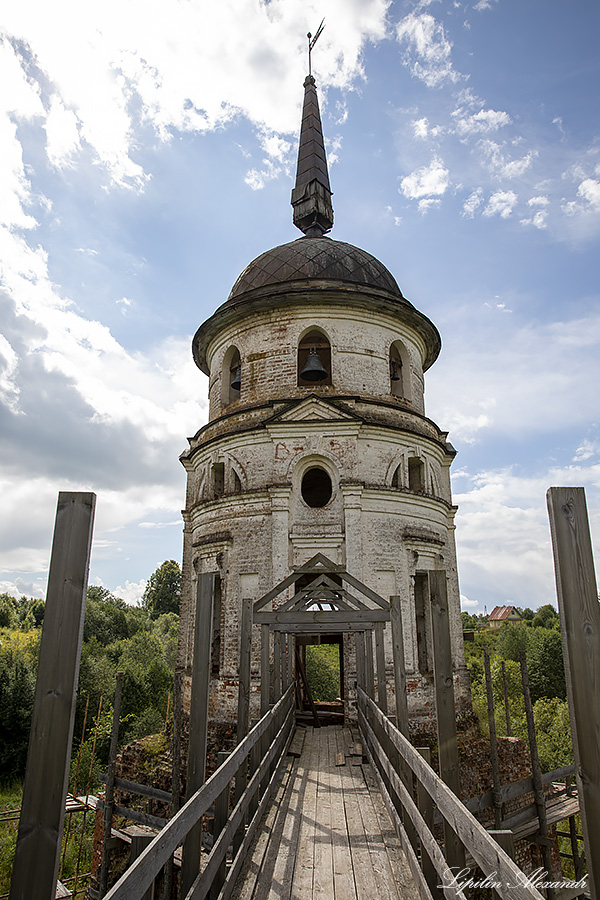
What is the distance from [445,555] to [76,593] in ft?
45.0

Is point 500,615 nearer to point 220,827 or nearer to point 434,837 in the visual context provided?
point 434,837

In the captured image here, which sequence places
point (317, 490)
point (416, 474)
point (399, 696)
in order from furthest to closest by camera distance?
point (317, 490)
point (416, 474)
point (399, 696)

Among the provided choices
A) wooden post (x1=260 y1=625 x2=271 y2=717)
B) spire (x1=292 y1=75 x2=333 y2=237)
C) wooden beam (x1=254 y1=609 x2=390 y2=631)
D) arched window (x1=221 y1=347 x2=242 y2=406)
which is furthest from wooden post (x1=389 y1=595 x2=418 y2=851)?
spire (x1=292 y1=75 x2=333 y2=237)

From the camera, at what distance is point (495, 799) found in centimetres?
1147

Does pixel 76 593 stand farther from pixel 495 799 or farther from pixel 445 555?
pixel 445 555

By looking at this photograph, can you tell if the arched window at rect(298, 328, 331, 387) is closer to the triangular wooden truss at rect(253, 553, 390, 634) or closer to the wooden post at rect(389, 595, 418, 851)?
the triangular wooden truss at rect(253, 553, 390, 634)

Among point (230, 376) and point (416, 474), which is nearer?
point (416, 474)

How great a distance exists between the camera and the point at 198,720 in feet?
13.5

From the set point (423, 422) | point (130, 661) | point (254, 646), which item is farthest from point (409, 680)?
point (130, 661)

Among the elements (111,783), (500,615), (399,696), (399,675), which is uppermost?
(500,615)

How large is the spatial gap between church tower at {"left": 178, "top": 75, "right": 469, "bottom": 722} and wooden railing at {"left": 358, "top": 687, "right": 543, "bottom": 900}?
6.35 m

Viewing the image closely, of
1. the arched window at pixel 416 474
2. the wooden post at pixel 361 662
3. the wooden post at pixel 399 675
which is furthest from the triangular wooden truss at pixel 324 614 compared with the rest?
the arched window at pixel 416 474

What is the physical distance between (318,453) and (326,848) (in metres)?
→ 9.48

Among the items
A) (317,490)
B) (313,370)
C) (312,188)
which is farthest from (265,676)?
(312,188)
